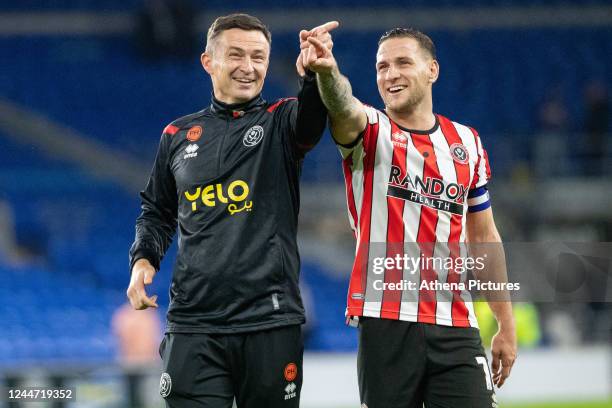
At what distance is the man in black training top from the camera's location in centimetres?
354

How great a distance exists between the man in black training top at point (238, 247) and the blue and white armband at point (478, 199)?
27.9 inches

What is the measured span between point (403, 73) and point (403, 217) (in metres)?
0.54

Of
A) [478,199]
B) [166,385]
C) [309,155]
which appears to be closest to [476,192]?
[478,199]

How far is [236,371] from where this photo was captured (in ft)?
11.7

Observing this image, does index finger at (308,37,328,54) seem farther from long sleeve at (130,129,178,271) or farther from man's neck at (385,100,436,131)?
long sleeve at (130,129,178,271)

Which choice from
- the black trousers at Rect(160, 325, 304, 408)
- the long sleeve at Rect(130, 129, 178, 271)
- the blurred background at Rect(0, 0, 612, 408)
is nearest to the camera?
the black trousers at Rect(160, 325, 304, 408)

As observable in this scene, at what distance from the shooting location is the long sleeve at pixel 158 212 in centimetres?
381

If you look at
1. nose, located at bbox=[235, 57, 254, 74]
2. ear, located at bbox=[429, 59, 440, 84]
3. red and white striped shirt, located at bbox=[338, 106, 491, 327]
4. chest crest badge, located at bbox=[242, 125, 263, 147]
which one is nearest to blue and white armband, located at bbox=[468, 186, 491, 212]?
red and white striped shirt, located at bbox=[338, 106, 491, 327]

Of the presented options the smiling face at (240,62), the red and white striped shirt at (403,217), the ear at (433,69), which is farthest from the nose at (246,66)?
the ear at (433,69)

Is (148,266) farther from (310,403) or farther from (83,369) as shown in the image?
(310,403)

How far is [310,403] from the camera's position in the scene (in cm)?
998

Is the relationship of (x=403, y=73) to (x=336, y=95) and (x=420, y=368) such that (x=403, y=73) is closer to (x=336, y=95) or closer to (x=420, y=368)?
(x=336, y=95)

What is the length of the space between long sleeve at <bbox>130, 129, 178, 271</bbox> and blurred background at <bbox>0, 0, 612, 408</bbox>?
5689 mm
